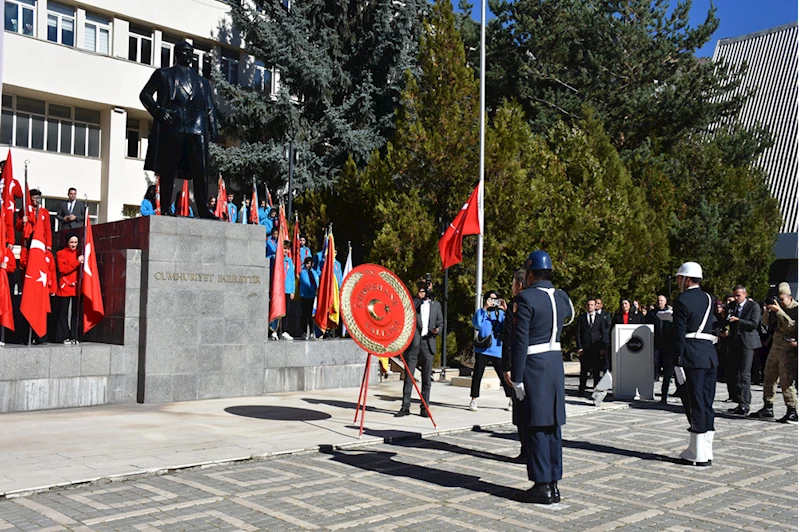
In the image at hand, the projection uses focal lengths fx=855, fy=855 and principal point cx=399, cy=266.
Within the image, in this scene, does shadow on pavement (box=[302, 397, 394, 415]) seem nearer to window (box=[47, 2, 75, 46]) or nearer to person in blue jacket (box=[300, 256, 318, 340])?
person in blue jacket (box=[300, 256, 318, 340])

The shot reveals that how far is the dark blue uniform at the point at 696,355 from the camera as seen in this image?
29.2ft

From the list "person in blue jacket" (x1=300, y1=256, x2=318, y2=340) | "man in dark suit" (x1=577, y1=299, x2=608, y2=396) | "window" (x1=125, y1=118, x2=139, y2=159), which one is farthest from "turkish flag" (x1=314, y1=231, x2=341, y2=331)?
"window" (x1=125, y1=118, x2=139, y2=159)

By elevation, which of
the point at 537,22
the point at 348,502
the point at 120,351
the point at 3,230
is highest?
the point at 537,22

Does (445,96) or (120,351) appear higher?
(445,96)

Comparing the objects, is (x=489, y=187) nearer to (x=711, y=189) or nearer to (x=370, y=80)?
(x=370, y=80)

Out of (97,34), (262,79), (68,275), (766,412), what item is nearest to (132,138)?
(97,34)

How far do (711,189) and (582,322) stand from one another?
24584 millimetres

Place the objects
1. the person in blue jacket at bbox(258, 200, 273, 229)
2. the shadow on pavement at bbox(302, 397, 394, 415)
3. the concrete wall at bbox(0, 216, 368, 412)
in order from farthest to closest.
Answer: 1. the person in blue jacket at bbox(258, 200, 273, 229)
2. the shadow on pavement at bbox(302, 397, 394, 415)
3. the concrete wall at bbox(0, 216, 368, 412)

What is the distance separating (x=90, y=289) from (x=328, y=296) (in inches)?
188

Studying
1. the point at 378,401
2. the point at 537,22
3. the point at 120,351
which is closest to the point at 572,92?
the point at 537,22

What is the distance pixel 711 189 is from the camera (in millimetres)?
37500

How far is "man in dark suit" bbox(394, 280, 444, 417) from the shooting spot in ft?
39.9

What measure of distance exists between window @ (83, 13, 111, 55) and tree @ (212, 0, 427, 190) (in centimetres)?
426

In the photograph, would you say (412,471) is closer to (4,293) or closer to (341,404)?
(341,404)
